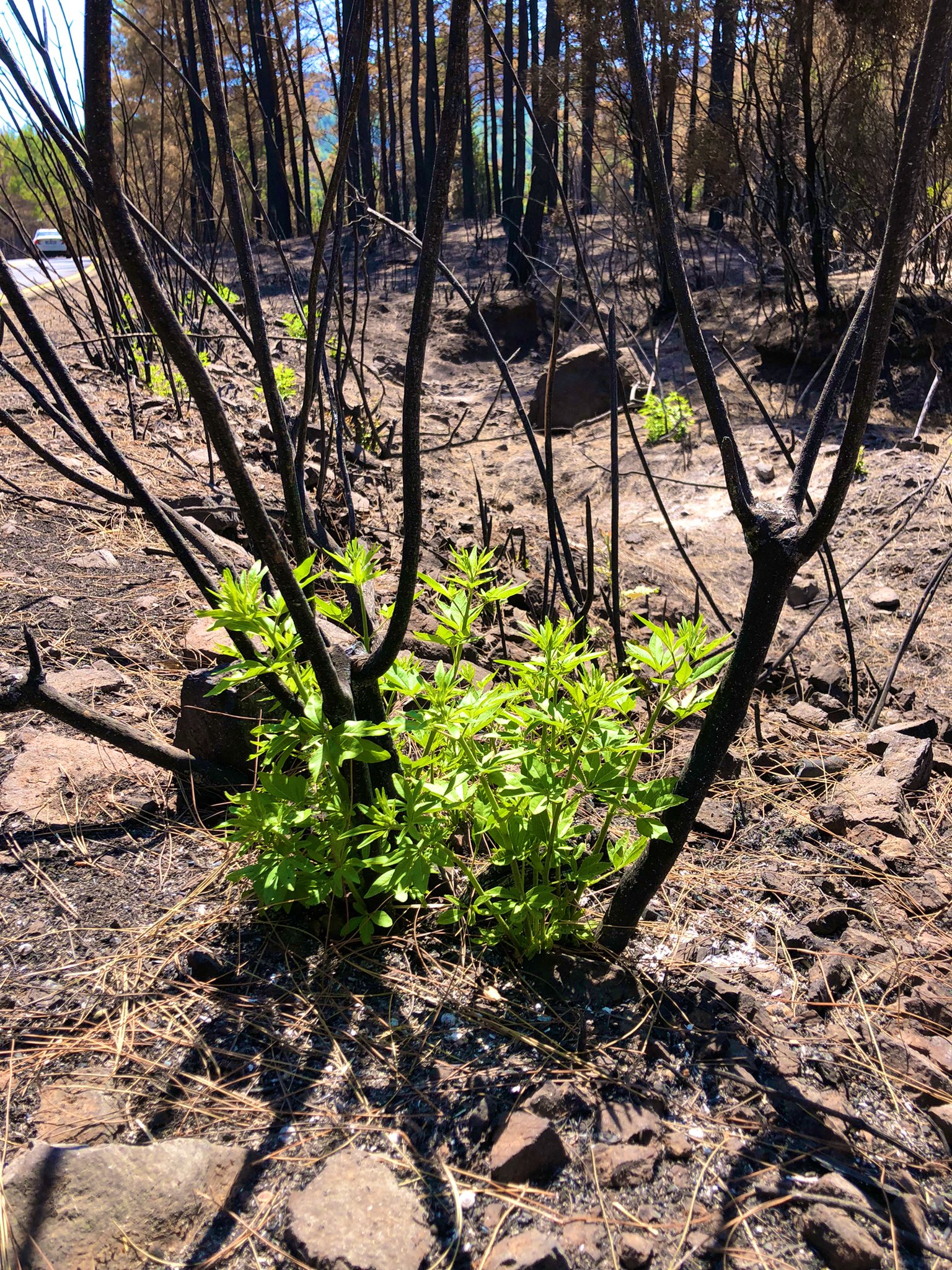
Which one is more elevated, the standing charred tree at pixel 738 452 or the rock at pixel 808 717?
the standing charred tree at pixel 738 452

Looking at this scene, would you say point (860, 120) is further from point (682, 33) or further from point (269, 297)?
point (269, 297)

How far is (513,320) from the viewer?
427 inches

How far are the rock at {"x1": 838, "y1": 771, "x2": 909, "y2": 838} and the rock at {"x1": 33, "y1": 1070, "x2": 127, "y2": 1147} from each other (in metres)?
1.81

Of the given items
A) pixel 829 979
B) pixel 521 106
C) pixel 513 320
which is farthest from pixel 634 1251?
pixel 513 320

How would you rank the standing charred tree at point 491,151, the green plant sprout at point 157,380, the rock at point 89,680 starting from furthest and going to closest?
the standing charred tree at point 491,151 < the green plant sprout at point 157,380 < the rock at point 89,680

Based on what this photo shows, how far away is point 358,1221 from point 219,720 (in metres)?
1.19

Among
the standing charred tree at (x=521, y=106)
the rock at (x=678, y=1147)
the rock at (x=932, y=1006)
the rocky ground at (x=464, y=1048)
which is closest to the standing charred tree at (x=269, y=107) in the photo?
the standing charred tree at (x=521, y=106)

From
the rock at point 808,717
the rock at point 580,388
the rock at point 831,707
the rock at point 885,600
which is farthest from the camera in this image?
the rock at point 580,388

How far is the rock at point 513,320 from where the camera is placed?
10.8 metres

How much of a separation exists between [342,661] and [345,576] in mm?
196

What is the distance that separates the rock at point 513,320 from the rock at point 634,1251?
34.3ft

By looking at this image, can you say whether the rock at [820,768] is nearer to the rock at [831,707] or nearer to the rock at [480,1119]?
the rock at [831,707]

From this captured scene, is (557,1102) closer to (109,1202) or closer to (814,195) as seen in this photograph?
(109,1202)

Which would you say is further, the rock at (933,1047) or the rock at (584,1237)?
the rock at (933,1047)
